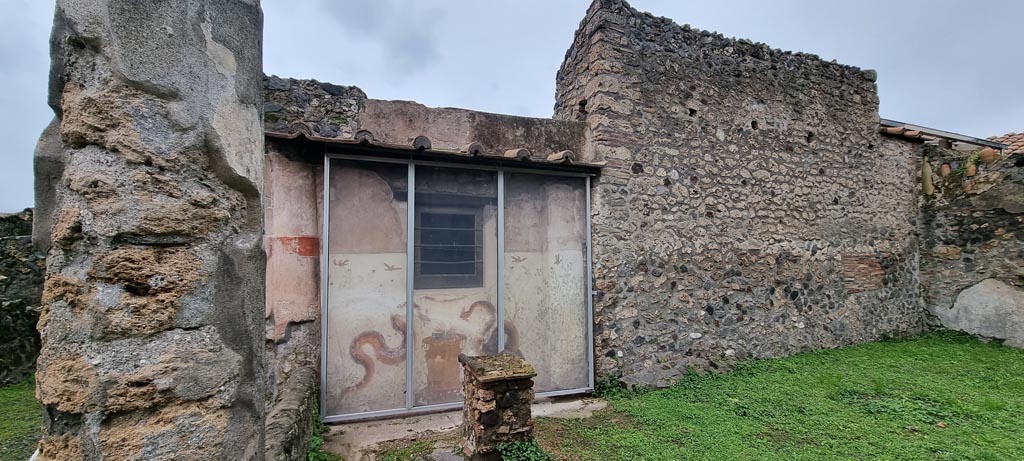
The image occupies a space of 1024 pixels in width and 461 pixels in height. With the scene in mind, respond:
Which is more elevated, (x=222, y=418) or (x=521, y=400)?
(x=222, y=418)

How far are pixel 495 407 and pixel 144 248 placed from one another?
2.71 metres

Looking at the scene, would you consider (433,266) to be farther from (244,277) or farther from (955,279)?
(955,279)

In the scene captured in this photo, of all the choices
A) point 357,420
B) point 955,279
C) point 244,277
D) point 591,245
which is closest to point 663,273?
point 591,245

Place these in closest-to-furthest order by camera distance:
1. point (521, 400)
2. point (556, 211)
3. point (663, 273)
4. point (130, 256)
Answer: point (130, 256), point (521, 400), point (556, 211), point (663, 273)

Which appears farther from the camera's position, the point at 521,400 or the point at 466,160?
the point at 466,160

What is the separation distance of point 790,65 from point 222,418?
303 inches

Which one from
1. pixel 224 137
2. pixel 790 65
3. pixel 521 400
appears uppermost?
pixel 790 65

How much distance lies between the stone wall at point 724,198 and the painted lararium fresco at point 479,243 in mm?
36

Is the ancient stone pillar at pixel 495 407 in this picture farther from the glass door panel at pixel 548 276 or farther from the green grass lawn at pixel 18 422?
the green grass lawn at pixel 18 422

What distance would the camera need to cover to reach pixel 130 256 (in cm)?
112

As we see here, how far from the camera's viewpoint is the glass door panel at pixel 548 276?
497 cm

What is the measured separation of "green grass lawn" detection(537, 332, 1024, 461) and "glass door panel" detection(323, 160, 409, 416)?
63.5 inches

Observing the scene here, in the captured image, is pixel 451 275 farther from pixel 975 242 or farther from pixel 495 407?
pixel 975 242

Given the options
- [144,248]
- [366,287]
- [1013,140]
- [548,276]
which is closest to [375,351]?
[366,287]
